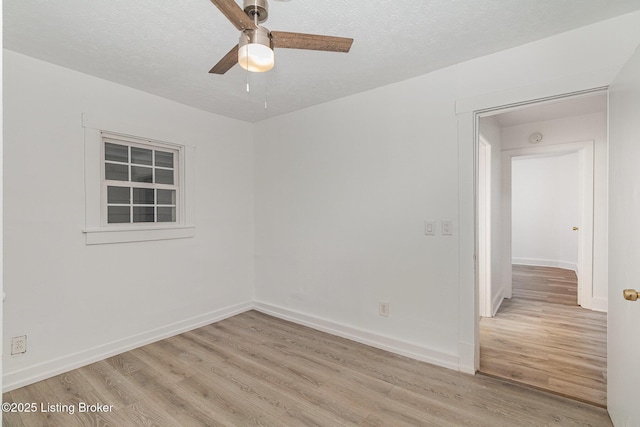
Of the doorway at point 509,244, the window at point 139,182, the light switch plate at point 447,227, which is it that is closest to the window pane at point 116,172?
the window at point 139,182

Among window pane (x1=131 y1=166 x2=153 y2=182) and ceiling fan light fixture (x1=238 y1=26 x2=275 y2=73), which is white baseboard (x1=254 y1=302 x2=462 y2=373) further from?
ceiling fan light fixture (x1=238 y1=26 x2=275 y2=73)

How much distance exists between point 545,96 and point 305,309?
292 cm

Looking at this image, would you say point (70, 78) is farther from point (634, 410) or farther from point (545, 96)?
point (634, 410)

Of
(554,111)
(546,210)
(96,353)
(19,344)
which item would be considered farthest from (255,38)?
(546,210)

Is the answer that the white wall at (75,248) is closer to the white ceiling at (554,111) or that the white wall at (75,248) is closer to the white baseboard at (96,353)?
the white baseboard at (96,353)

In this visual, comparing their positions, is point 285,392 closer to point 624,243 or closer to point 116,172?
point 624,243

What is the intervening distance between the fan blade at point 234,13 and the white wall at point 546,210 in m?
6.86

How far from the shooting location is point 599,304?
395cm

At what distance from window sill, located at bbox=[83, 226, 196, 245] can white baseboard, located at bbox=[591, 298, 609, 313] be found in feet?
15.9

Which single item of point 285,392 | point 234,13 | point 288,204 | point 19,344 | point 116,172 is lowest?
point 285,392

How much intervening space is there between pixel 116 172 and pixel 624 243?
3.78 meters

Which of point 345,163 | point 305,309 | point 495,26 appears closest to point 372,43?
point 495,26

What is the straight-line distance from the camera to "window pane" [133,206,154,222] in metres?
3.18

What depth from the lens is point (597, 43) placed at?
81.7 inches
